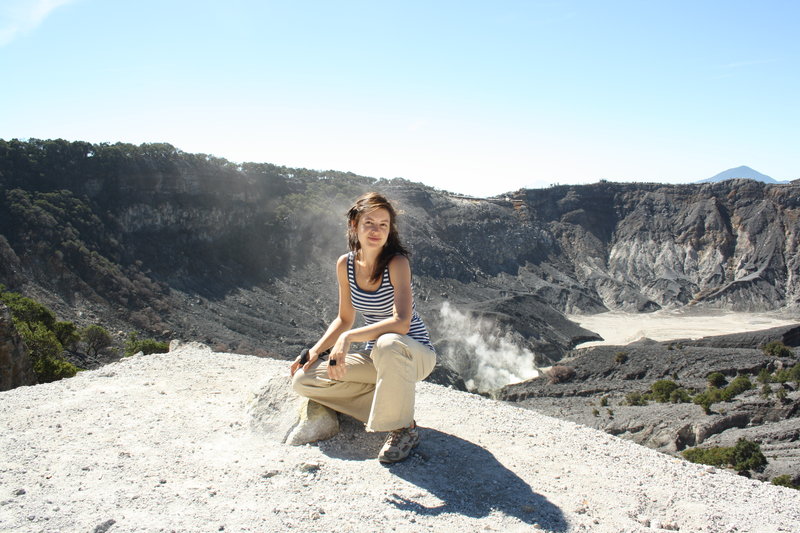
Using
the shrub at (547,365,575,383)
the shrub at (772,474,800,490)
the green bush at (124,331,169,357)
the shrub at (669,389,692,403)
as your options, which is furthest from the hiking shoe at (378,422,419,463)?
the shrub at (547,365,575,383)

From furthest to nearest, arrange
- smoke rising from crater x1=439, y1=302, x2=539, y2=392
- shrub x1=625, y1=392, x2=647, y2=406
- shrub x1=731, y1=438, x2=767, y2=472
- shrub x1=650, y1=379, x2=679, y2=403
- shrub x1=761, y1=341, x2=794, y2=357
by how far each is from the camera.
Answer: smoke rising from crater x1=439, y1=302, x2=539, y2=392 < shrub x1=761, y1=341, x2=794, y2=357 < shrub x1=650, y1=379, x2=679, y2=403 < shrub x1=625, y1=392, x2=647, y2=406 < shrub x1=731, y1=438, x2=767, y2=472

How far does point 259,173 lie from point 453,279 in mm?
20651

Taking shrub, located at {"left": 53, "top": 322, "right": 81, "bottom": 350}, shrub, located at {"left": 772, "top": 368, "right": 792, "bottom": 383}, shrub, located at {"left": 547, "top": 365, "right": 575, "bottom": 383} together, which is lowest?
shrub, located at {"left": 547, "top": 365, "right": 575, "bottom": 383}

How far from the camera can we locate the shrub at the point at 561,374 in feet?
105

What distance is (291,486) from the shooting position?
454 centimetres

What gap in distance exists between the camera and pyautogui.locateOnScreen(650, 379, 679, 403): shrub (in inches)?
1030

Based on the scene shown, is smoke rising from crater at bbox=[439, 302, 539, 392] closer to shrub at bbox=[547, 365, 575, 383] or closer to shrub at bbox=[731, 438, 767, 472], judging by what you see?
shrub at bbox=[547, 365, 575, 383]

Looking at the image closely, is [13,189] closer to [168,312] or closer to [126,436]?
[168,312]

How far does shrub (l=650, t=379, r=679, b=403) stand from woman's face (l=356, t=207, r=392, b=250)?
80.7ft

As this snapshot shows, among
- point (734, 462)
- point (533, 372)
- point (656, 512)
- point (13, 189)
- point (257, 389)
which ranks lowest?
point (533, 372)

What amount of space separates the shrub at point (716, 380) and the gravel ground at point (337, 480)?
2529 cm

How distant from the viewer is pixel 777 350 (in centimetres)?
3397

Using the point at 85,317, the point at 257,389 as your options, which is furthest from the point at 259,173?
the point at 257,389

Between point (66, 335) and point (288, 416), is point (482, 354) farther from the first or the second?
point (288, 416)
